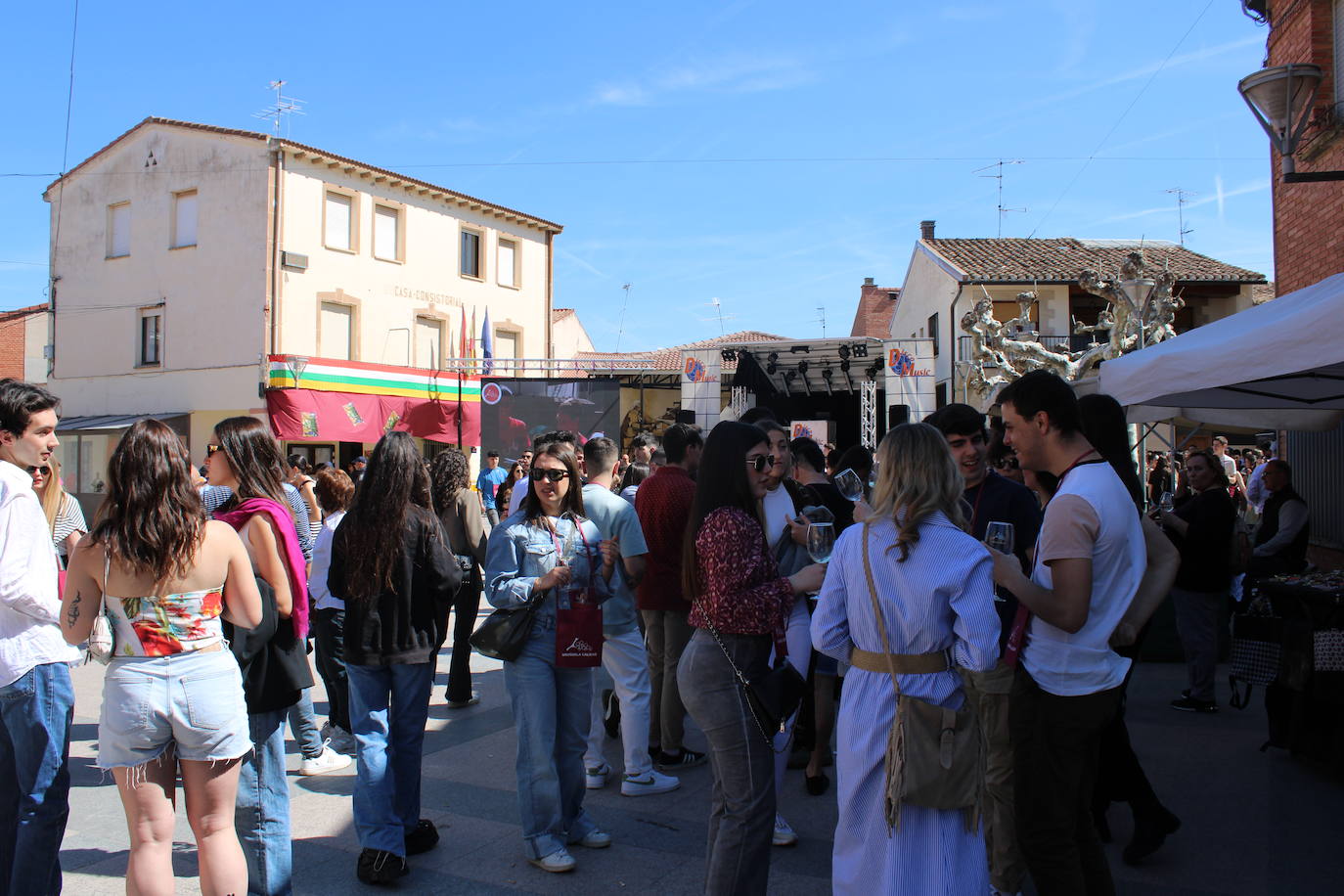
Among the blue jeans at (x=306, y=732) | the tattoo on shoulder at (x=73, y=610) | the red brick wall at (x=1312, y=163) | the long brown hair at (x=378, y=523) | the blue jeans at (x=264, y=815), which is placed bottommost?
the blue jeans at (x=306, y=732)

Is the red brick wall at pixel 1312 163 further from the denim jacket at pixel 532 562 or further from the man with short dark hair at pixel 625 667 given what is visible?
the denim jacket at pixel 532 562

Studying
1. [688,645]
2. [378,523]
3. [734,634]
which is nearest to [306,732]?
[378,523]

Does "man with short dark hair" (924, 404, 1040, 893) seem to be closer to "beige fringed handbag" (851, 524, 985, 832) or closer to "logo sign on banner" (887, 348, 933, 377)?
"beige fringed handbag" (851, 524, 985, 832)

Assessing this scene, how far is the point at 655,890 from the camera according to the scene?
11.8 ft

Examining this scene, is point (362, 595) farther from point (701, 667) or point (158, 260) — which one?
point (158, 260)

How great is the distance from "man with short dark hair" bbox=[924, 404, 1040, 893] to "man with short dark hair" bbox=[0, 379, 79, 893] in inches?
117

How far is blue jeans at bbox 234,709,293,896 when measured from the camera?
317 cm

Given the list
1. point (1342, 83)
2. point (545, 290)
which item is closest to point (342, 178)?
point (545, 290)

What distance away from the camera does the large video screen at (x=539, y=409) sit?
18891mm

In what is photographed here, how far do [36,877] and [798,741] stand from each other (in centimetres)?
366

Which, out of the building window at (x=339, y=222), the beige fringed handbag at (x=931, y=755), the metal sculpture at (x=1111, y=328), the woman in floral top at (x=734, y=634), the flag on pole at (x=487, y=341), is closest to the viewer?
the beige fringed handbag at (x=931, y=755)

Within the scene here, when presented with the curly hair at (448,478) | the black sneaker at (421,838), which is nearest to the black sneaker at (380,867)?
the black sneaker at (421,838)

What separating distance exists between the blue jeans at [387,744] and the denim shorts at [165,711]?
0.88m

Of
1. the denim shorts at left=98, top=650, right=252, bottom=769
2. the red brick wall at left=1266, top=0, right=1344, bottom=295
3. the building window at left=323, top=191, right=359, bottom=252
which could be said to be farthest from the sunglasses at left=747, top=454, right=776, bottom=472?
the building window at left=323, top=191, right=359, bottom=252
